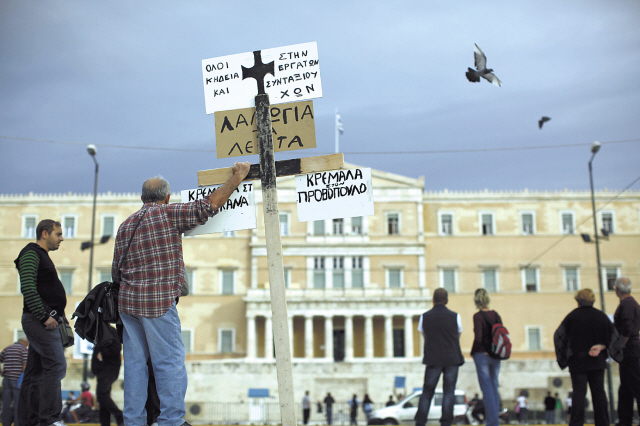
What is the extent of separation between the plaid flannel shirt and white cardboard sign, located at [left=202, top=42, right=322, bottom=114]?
0.93 m

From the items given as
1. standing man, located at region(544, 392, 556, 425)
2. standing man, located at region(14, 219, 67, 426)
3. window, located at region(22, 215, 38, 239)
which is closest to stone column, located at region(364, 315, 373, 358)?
standing man, located at region(544, 392, 556, 425)

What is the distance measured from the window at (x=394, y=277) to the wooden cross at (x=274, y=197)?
40059 mm

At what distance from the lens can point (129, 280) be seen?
4137mm

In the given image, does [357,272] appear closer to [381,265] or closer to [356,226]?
[381,265]

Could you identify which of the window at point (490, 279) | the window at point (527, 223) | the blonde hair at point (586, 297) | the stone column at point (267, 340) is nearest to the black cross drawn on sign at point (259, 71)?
the blonde hair at point (586, 297)

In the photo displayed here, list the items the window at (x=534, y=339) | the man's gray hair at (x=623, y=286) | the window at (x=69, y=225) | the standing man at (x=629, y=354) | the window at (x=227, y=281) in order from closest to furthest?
the standing man at (x=629, y=354) < the man's gray hair at (x=623, y=286) < the window at (x=534, y=339) < the window at (x=227, y=281) < the window at (x=69, y=225)

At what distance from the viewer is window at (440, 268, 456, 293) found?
145 ft

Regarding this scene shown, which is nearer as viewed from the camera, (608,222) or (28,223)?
(28,223)

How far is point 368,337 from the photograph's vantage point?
135ft

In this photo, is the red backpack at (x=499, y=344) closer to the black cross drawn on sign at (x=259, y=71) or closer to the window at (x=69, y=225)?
the black cross drawn on sign at (x=259, y=71)

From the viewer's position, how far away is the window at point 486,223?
148 feet

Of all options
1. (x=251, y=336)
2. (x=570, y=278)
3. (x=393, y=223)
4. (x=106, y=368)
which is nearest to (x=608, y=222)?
(x=570, y=278)

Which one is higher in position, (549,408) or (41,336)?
(41,336)

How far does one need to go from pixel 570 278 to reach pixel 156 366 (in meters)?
44.7
